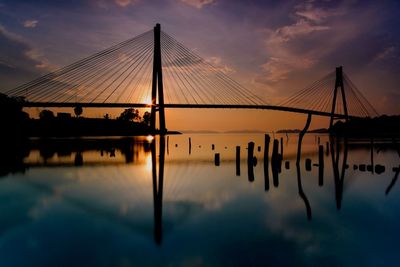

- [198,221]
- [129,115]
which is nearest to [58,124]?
[129,115]

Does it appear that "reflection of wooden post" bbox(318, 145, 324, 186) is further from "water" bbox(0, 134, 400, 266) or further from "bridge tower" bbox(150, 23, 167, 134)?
"bridge tower" bbox(150, 23, 167, 134)

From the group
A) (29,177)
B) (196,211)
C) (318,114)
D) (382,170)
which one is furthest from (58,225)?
(318,114)

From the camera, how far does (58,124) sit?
73375 millimetres

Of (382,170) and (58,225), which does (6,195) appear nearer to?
→ (58,225)

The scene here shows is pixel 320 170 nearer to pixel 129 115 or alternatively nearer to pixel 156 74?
pixel 156 74

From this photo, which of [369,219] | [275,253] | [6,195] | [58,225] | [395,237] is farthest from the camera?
[6,195]

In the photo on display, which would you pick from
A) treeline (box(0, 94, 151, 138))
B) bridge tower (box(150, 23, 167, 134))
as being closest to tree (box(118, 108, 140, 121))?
treeline (box(0, 94, 151, 138))

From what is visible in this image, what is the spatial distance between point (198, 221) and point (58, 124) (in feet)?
234

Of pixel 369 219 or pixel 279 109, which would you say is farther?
pixel 279 109

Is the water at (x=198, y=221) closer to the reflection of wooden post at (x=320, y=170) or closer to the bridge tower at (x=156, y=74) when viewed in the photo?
the reflection of wooden post at (x=320, y=170)

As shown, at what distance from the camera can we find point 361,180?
17.7 m

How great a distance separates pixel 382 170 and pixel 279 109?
23748mm

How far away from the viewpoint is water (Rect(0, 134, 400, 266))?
664 centimetres

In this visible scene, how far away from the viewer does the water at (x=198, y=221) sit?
6.64 metres
